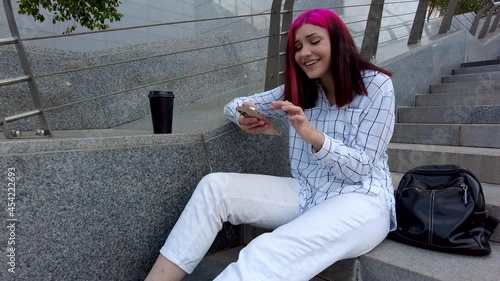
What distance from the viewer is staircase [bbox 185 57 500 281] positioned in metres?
1.53

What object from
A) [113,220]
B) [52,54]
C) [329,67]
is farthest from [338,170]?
[52,54]

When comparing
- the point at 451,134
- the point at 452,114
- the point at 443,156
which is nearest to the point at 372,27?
the point at 452,114

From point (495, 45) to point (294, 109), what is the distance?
7.50m

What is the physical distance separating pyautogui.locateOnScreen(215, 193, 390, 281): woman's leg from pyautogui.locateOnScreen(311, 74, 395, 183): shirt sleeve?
0.12 metres

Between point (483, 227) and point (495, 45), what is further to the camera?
point (495, 45)

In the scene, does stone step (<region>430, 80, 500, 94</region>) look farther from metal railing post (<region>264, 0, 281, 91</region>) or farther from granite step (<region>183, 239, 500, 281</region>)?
granite step (<region>183, 239, 500, 281</region>)

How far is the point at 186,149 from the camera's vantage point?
206cm

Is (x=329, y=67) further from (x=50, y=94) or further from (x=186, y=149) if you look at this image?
(x=50, y=94)

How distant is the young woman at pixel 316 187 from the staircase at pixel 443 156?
0.41 ft

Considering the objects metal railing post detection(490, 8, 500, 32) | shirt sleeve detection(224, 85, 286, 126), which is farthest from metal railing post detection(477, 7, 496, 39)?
shirt sleeve detection(224, 85, 286, 126)

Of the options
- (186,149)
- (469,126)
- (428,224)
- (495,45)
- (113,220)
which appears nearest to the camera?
(428,224)

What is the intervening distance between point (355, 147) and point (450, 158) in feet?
4.76

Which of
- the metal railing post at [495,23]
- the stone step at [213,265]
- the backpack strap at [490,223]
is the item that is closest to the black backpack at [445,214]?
the backpack strap at [490,223]

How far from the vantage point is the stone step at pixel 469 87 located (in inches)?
151
